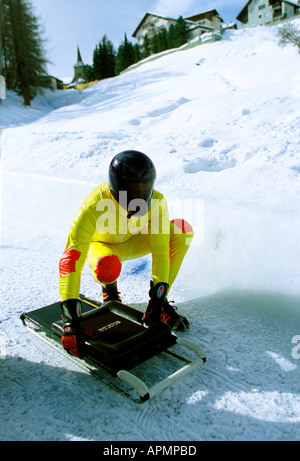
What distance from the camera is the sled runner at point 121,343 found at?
1743mm

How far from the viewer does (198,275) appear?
329 centimetres

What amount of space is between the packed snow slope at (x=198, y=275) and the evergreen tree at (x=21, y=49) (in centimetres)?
1594

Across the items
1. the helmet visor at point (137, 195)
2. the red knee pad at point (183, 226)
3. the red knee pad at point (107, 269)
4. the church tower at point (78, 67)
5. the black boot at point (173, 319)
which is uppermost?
the church tower at point (78, 67)

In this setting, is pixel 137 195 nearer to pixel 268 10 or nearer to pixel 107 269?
pixel 107 269

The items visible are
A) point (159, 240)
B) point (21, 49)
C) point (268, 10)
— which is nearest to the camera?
point (159, 240)

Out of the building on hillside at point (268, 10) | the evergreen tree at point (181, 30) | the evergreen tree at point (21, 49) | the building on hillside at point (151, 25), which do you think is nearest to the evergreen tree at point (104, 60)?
the evergreen tree at point (181, 30)

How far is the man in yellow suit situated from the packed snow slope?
14.0 inches

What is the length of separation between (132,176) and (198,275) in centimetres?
160

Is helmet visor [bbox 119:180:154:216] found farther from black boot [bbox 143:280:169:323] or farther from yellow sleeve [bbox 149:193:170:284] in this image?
black boot [bbox 143:280:169:323]

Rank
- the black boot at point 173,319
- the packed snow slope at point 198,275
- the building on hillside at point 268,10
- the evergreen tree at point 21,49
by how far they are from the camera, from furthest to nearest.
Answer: the building on hillside at point 268,10 < the evergreen tree at point 21,49 < the black boot at point 173,319 < the packed snow slope at point 198,275

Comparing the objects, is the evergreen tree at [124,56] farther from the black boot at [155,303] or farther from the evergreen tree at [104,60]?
the black boot at [155,303]

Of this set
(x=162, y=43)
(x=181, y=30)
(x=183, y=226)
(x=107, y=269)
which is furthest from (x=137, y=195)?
(x=162, y=43)

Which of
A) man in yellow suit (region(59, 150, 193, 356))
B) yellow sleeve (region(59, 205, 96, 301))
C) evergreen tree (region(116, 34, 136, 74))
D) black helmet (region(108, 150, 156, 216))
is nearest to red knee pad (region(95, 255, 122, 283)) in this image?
man in yellow suit (region(59, 150, 193, 356))
